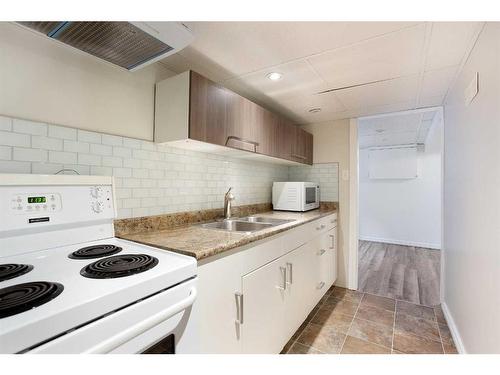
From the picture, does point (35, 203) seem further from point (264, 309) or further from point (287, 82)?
point (287, 82)

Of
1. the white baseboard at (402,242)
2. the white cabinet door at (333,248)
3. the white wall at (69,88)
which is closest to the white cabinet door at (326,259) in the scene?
the white cabinet door at (333,248)

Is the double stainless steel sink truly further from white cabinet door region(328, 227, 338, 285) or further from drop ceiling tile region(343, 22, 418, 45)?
drop ceiling tile region(343, 22, 418, 45)

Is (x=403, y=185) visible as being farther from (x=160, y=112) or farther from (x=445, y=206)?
(x=160, y=112)

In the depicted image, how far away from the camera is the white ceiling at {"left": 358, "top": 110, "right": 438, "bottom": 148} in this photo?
2.94m

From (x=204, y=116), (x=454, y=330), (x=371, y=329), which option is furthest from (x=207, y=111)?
(x=454, y=330)

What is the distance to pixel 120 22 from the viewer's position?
879mm

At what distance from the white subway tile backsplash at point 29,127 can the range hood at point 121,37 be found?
37 cm

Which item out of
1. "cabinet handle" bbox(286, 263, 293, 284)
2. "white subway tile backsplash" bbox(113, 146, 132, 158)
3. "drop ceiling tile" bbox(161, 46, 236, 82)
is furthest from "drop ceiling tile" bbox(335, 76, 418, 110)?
"white subway tile backsplash" bbox(113, 146, 132, 158)

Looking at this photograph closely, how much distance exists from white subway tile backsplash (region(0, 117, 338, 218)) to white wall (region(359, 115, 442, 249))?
12.2ft

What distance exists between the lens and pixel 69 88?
1.15 metres

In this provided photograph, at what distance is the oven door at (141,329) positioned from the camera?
56 centimetres

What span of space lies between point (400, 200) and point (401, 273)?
82.3 inches

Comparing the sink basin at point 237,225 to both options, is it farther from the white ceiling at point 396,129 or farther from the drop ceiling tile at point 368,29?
the white ceiling at point 396,129

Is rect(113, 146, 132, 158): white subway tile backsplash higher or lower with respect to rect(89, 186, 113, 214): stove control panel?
higher
